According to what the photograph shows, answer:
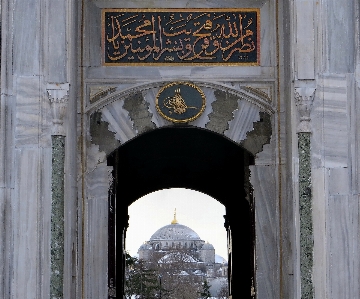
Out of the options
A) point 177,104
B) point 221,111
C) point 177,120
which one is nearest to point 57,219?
point 177,120

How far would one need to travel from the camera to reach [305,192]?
11906 mm

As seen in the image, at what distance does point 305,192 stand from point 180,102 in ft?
6.69

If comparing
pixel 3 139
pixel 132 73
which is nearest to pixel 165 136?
pixel 132 73

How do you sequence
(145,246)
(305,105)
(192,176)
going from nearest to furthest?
1. (305,105)
2. (192,176)
3. (145,246)

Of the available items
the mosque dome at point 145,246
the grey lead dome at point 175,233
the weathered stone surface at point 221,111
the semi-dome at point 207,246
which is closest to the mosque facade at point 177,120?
the weathered stone surface at point 221,111

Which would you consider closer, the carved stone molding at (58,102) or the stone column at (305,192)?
the stone column at (305,192)

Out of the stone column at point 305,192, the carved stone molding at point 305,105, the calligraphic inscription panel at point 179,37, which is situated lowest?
the stone column at point 305,192

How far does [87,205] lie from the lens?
1262 centimetres

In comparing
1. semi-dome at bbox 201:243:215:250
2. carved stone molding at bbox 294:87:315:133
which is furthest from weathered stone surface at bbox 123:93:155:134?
semi-dome at bbox 201:243:215:250

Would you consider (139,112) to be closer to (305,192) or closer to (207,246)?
(305,192)

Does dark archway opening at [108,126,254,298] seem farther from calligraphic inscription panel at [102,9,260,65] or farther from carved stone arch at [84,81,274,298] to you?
calligraphic inscription panel at [102,9,260,65]

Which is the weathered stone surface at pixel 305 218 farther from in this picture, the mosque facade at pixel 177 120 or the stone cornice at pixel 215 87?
the stone cornice at pixel 215 87

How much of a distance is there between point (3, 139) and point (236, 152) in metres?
6.97

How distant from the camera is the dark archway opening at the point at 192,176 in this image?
18109mm
